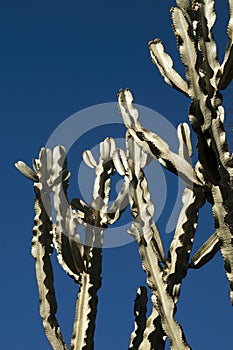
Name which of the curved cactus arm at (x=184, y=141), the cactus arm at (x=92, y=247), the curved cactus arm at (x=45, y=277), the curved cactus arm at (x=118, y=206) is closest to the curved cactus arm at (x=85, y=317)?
the cactus arm at (x=92, y=247)

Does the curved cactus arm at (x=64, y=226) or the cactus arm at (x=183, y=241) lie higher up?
the curved cactus arm at (x=64, y=226)

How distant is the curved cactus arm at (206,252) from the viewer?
3971 millimetres

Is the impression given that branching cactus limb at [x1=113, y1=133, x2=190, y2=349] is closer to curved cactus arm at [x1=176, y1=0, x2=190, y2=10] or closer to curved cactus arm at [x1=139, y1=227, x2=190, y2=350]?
curved cactus arm at [x1=139, y1=227, x2=190, y2=350]

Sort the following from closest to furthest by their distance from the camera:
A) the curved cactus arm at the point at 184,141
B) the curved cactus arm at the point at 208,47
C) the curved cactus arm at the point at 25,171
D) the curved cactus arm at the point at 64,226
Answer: the curved cactus arm at the point at 208,47 → the curved cactus arm at the point at 184,141 → the curved cactus arm at the point at 64,226 → the curved cactus arm at the point at 25,171

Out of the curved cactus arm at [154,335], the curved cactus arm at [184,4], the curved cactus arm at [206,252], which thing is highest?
the curved cactus arm at [184,4]

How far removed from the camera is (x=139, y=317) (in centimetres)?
444

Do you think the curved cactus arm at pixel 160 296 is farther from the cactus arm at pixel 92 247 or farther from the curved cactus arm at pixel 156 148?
the cactus arm at pixel 92 247

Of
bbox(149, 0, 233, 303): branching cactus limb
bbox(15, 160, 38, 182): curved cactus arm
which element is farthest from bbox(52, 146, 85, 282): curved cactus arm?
bbox(149, 0, 233, 303): branching cactus limb

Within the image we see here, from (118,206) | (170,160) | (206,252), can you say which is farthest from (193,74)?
(118,206)

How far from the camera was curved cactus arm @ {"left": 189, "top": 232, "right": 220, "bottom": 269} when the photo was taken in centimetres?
397

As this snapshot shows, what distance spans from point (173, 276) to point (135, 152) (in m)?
0.71

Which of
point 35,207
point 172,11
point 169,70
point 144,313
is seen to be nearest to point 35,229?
point 35,207

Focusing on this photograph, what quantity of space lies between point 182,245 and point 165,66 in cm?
95

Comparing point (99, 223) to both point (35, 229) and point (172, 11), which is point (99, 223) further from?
point (172, 11)
